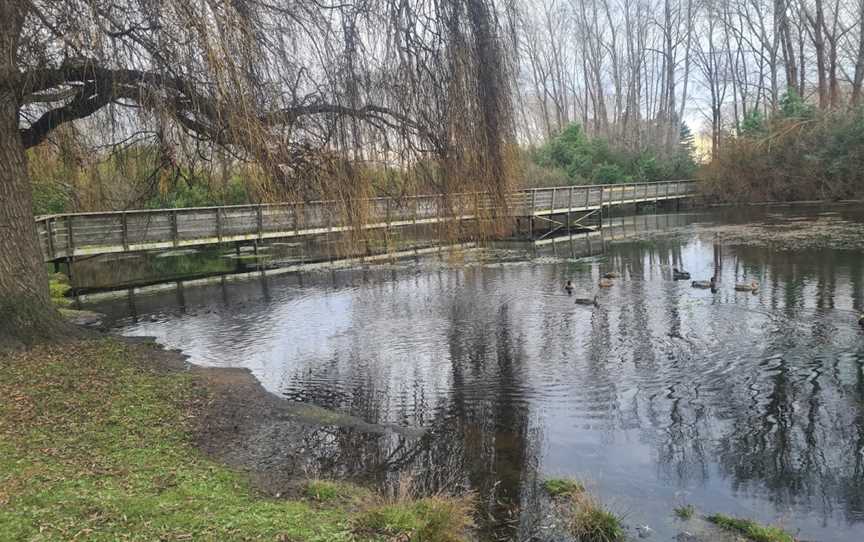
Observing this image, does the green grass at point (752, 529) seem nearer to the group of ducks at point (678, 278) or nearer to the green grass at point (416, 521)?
the green grass at point (416, 521)

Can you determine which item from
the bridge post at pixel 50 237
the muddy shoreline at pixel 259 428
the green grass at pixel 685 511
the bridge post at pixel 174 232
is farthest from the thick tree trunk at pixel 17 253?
the bridge post at pixel 174 232

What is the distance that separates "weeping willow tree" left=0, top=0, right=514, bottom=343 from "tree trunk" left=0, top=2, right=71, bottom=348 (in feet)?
1.99

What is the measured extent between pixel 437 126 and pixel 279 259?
714 inches

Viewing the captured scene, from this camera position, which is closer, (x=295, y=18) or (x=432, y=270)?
(x=295, y=18)

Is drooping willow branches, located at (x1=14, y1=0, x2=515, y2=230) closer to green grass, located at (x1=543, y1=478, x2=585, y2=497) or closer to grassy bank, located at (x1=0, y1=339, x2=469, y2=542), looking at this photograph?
grassy bank, located at (x1=0, y1=339, x2=469, y2=542)

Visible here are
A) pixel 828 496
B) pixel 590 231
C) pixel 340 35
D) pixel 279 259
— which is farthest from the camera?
pixel 590 231

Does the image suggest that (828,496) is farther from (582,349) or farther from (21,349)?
(21,349)

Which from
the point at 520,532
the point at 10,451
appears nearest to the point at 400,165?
the point at 520,532

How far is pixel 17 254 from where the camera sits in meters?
7.28

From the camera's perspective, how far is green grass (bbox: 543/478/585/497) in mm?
4941

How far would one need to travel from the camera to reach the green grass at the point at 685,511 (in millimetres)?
4711

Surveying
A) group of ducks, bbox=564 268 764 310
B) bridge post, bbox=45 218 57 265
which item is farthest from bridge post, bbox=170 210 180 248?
group of ducks, bbox=564 268 764 310

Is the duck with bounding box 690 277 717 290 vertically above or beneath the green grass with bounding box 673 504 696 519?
above

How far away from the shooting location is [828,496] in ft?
16.2
